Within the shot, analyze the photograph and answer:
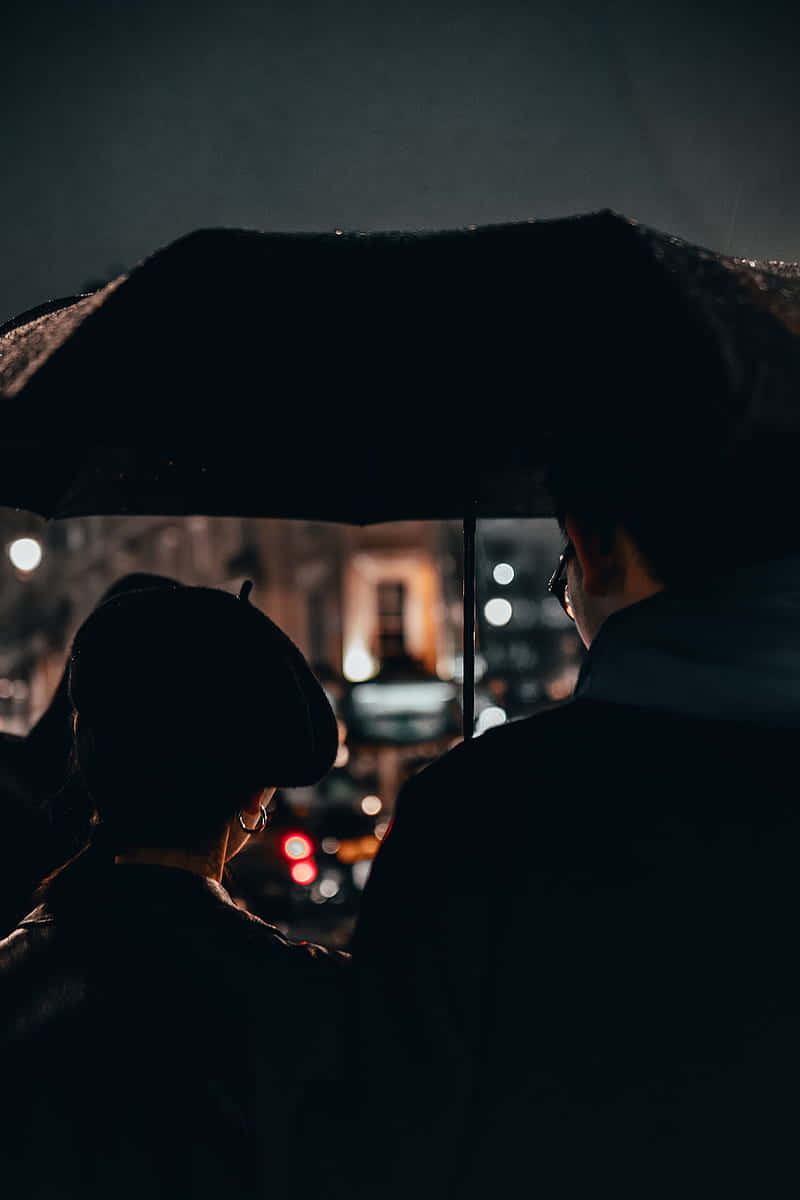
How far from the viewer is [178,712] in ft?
6.24

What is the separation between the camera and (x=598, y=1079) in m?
1.28

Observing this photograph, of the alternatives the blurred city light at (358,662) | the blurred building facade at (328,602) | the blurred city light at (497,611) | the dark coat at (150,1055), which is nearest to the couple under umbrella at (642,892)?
the dark coat at (150,1055)

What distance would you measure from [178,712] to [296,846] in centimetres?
1000

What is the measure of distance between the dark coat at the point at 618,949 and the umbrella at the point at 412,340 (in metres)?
0.35

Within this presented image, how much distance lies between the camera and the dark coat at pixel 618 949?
4.10 ft

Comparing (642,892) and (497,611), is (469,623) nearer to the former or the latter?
(642,892)

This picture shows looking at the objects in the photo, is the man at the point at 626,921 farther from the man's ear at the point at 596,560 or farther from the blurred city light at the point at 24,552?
the blurred city light at the point at 24,552

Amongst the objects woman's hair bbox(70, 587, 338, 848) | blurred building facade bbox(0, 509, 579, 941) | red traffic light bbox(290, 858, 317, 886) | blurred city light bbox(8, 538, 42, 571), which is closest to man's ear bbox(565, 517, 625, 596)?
woman's hair bbox(70, 587, 338, 848)

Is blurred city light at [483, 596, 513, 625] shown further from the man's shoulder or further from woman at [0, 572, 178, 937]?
the man's shoulder

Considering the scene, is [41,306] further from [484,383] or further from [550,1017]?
[550,1017]

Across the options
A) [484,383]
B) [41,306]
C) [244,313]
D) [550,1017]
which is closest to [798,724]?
[550,1017]

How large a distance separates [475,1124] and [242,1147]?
1.76 feet

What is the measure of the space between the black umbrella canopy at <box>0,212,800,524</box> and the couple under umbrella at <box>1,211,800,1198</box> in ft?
0.05

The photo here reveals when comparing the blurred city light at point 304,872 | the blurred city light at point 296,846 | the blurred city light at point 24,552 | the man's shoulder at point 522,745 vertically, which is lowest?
the blurred city light at point 304,872
